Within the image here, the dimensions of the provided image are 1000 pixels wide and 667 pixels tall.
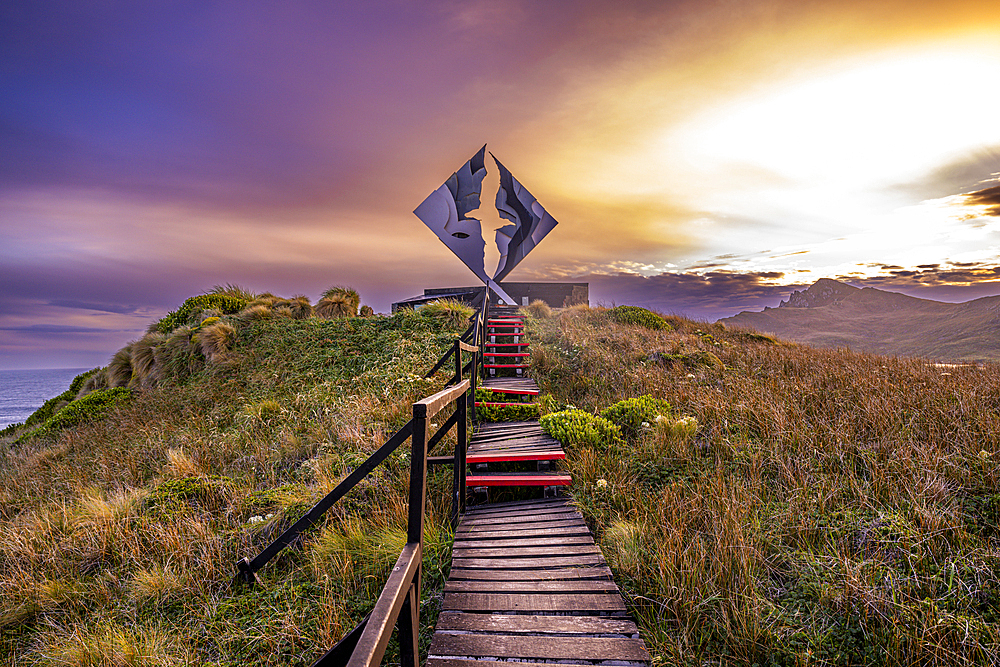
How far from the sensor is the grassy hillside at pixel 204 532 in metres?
3.16

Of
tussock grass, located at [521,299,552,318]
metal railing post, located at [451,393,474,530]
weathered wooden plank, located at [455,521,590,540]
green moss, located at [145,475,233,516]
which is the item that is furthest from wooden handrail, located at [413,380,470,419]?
tussock grass, located at [521,299,552,318]

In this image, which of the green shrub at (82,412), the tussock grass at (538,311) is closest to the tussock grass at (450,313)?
the tussock grass at (538,311)

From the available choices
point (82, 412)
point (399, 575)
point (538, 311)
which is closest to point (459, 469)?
point (399, 575)

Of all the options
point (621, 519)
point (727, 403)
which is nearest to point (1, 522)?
point (621, 519)

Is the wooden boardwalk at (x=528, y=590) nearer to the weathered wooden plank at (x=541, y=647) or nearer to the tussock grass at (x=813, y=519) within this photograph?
the weathered wooden plank at (x=541, y=647)

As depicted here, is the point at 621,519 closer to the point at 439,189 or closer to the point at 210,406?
the point at 210,406

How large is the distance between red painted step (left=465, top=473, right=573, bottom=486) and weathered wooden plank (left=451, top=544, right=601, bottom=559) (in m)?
0.96

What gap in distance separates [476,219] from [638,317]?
7.98 m

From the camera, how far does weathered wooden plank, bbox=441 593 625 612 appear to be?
9.14ft

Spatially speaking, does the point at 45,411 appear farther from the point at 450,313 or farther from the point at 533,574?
the point at 533,574

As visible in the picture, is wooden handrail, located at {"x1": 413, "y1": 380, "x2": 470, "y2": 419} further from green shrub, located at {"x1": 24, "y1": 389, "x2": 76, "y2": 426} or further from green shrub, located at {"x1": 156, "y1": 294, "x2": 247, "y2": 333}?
green shrub, located at {"x1": 24, "y1": 389, "x2": 76, "y2": 426}

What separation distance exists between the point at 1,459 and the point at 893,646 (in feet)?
51.8

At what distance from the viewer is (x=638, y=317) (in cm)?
1555

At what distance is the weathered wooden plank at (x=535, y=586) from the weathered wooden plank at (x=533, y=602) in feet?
0.13
